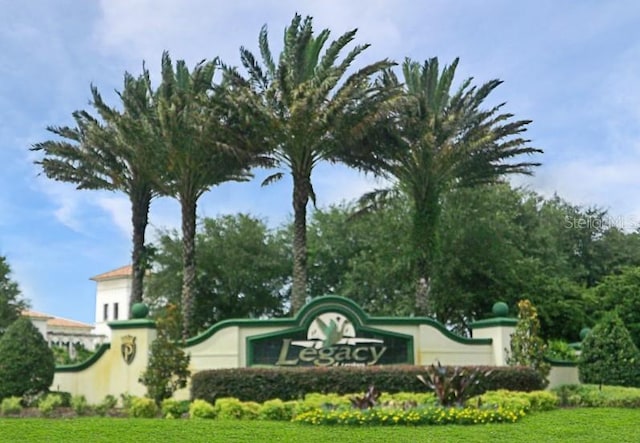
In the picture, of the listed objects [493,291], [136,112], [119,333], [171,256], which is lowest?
[119,333]

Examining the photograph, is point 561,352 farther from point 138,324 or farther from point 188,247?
point 138,324

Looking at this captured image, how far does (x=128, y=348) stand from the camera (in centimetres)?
2166

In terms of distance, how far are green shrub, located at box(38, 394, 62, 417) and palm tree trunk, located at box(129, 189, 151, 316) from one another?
8908 millimetres

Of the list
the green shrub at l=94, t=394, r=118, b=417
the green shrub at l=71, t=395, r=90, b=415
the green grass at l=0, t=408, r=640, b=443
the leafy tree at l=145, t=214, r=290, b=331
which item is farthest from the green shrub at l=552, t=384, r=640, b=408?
the leafy tree at l=145, t=214, r=290, b=331

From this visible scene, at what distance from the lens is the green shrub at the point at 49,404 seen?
18.3 meters

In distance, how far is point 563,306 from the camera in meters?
34.2

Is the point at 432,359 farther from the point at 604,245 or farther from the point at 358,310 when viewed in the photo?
the point at 604,245

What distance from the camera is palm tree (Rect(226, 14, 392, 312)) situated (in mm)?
24406

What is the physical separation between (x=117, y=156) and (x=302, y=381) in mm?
12734

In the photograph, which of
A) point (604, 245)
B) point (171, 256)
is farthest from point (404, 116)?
point (604, 245)

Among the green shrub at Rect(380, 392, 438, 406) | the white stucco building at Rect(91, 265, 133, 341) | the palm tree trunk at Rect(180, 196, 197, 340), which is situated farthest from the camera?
the white stucco building at Rect(91, 265, 133, 341)

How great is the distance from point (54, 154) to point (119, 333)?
10.0 meters

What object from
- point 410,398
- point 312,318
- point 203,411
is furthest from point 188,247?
point 410,398

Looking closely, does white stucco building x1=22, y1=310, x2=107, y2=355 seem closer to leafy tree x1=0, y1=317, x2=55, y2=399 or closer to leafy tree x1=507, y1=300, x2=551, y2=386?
leafy tree x1=0, y1=317, x2=55, y2=399
